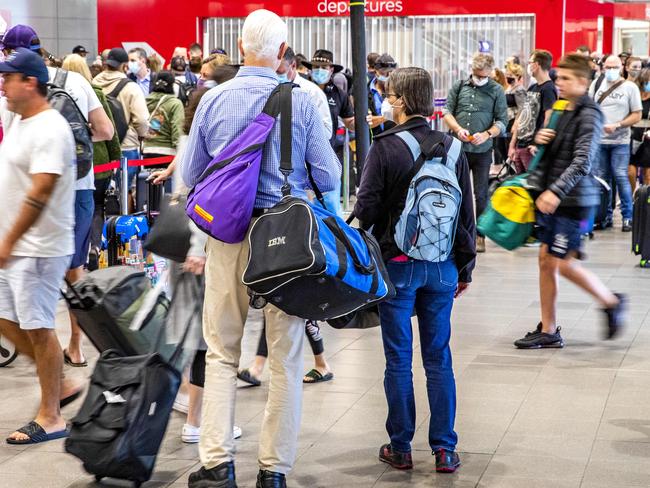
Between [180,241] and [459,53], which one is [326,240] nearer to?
[180,241]

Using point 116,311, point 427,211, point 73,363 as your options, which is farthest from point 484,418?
point 73,363

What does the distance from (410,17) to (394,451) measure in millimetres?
17347

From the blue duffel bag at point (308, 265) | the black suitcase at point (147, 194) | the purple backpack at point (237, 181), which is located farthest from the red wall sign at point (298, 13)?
the blue duffel bag at point (308, 265)

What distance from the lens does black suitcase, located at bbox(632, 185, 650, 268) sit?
10.1 m

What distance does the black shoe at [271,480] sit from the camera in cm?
439

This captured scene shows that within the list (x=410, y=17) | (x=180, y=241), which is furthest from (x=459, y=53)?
(x=180, y=241)

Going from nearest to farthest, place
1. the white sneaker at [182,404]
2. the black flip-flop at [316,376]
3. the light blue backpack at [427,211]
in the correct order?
the light blue backpack at [427,211], the white sneaker at [182,404], the black flip-flop at [316,376]

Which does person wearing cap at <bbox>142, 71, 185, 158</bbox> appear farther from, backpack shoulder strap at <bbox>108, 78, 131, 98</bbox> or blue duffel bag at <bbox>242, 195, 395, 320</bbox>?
blue duffel bag at <bbox>242, 195, 395, 320</bbox>

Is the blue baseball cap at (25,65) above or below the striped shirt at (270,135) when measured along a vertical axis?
above

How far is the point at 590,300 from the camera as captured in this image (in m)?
8.84

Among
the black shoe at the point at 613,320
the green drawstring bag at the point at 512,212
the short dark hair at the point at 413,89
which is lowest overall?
the black shoe at the point at 613,320

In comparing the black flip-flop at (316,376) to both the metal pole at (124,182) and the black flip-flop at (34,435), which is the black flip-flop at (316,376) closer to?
the black flip-flop at (34,435)

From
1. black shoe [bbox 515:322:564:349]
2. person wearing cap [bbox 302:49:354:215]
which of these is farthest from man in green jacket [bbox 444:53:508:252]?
black shoe [bbox 515:322:564:349]

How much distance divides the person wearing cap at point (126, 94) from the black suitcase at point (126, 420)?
554cm
